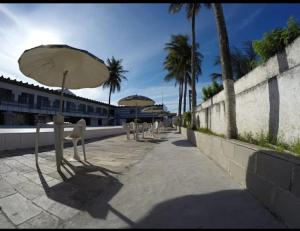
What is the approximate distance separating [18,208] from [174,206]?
6.21 feet

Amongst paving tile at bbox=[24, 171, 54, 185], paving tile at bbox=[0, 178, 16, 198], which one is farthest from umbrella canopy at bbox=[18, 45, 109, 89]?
paving tile at bbox=[0, 178, 16, 198]

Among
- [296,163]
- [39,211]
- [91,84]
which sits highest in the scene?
[91,84]

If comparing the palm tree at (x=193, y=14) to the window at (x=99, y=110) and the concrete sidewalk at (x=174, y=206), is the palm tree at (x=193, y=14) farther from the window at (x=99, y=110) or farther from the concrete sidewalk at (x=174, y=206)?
the window at (x=99, y=110)

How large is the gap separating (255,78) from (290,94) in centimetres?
185

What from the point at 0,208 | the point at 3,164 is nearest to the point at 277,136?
the point at 0,208

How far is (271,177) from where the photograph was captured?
2436mm

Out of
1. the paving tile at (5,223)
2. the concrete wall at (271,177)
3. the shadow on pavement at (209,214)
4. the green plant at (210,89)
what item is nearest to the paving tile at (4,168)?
the paving tile at (5,223)

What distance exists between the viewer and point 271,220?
2211mm

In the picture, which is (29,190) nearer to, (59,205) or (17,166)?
(59,205)

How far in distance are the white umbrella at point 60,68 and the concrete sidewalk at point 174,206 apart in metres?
1.78

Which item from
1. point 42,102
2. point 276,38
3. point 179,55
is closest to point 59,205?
point 276,38

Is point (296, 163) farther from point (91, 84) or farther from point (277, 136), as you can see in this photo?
point (91, 84)

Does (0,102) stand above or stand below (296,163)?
above

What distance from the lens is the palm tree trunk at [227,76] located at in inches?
205
